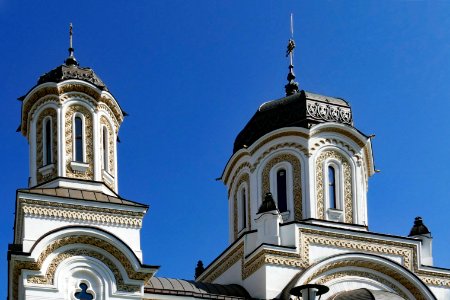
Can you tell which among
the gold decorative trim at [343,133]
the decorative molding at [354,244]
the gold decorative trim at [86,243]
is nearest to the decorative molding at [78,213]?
the gold decorative trim at [86,243]

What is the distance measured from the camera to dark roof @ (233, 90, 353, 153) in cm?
2983

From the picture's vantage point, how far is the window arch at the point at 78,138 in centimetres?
2644

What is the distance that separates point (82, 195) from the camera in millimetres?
25641

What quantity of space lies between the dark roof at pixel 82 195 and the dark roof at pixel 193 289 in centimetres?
195

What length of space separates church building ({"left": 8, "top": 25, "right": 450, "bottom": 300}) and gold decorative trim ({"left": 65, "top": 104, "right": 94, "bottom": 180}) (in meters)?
0.03

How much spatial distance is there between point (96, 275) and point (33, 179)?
335 cm

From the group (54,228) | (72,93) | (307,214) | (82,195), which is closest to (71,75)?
(72,93)

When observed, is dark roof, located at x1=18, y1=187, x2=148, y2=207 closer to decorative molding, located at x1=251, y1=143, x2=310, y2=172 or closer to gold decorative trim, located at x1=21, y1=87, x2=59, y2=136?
gold decorative trim, located at x1=21, y1=87, x2=59, y2=136

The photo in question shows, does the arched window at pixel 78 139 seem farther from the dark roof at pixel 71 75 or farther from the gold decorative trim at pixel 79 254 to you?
the gold decorative trim at pixel 79 254

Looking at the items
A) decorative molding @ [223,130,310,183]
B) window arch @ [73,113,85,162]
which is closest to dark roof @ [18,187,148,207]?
window arch @ [73,113,85,162]

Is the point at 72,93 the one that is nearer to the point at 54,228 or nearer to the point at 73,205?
the point at 73,205

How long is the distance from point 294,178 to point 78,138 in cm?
606

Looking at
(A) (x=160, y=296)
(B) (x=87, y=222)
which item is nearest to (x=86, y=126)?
(B) (x=87, y=222)

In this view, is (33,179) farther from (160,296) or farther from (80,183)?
(160,296)
